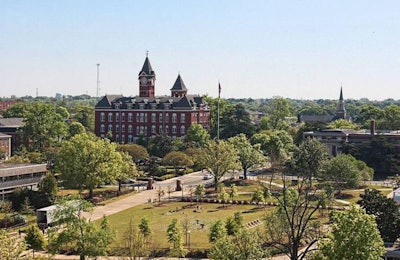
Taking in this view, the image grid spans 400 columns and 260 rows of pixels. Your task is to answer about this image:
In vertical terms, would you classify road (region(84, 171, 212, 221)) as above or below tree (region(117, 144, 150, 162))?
below

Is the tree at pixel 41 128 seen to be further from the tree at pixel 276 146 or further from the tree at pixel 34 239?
the tree at pixel 34 239

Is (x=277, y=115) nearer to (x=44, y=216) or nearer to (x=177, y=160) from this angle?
(x=177, y=160)

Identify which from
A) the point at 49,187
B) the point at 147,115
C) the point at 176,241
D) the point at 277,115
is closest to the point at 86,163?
the point at 49,187

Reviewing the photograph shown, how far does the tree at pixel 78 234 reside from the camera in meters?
32.9

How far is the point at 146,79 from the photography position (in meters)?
105

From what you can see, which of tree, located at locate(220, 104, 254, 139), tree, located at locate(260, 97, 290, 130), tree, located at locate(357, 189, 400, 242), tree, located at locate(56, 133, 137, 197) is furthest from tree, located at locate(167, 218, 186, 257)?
tree, located at locate(260, 97, 290, 130)

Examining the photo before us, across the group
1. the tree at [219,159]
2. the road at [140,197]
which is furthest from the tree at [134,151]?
the tree at [219,159]

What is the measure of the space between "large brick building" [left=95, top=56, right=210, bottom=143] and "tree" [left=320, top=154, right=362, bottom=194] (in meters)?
41.5

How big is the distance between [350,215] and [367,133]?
209 feet

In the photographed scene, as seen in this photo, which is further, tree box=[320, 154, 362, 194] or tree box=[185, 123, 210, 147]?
tree box=[185, 123, 210, 147]

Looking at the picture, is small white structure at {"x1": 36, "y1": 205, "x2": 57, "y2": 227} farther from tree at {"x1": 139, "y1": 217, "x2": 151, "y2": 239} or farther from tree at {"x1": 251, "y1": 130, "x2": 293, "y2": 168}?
tree at {"x1": 251, "y1": 130, "x2": 293, "y2": 168}

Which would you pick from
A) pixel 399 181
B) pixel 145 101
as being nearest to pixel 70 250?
pixel 399 181

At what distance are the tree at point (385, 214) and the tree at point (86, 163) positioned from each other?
27539 millimetres

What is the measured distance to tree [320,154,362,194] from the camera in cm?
5859
